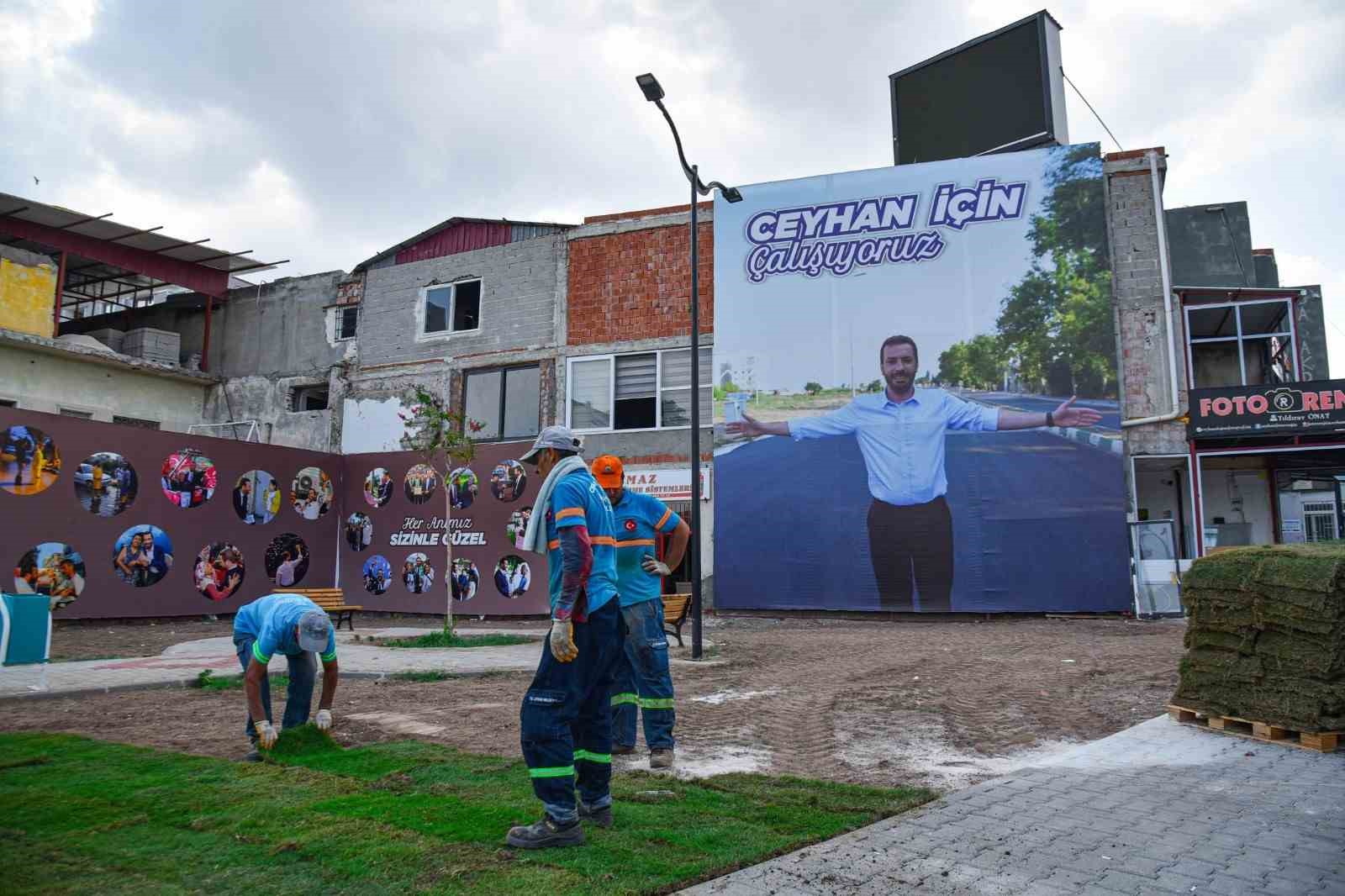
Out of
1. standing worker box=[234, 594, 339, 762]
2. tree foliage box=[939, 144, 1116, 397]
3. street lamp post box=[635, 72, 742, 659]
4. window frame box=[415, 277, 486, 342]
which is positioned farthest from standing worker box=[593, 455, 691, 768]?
window frame box=[415, 277, 486, 342]

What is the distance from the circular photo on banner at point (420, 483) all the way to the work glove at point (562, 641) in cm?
1571

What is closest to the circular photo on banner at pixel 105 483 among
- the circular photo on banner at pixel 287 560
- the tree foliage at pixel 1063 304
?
the circular photo on banner at pixel 287 560

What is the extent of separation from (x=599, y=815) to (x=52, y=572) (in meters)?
14.5

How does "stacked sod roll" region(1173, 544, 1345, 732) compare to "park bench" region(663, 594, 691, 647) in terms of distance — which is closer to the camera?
"stacked sod roll" region(1173, 544, 1345, 732)

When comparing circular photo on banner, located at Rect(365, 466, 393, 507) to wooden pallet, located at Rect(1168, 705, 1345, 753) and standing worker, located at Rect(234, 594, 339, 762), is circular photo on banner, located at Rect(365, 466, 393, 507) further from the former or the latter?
wooden pallet, located at Rect(1168, 705, 1345, 753)

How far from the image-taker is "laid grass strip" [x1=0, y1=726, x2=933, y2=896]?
3559mm

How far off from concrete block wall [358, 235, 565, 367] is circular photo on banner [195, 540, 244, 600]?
23.3 ft

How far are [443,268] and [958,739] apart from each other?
19.7m

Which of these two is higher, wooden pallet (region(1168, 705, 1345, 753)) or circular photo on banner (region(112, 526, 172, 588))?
circular photo on banner (region(112, 526, 172, 588))

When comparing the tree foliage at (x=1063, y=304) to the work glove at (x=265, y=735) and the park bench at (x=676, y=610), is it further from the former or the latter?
the work glove at (x=265, y=735)

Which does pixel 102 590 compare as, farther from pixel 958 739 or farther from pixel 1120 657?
pixel 1120 657

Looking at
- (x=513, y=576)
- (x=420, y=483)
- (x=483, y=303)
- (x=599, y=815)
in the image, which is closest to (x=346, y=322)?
(x=483, y=303)

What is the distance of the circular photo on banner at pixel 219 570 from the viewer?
57.2 feet

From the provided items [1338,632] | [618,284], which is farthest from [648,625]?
[618,284]
